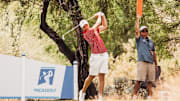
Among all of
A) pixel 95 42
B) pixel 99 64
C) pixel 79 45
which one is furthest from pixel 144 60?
pixel 79 45

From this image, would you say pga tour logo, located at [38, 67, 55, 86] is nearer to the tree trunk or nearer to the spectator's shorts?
the spectator's shorts

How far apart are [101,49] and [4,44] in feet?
28.1

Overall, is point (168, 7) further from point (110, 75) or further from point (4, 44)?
point (4, 44)

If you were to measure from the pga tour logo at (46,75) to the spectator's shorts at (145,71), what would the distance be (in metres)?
1.87

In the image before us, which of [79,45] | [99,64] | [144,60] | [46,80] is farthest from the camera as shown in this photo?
[79,45]

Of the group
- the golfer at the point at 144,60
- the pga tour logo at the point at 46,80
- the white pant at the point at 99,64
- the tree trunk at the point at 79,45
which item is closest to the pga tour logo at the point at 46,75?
the pga tour logo at the point at 46,80

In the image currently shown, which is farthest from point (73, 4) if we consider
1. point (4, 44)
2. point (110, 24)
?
point (4, 44)

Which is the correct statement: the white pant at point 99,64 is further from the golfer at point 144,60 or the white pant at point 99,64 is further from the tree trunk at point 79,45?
the tree trunk at point 79,45

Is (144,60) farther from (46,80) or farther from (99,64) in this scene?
(46,80)

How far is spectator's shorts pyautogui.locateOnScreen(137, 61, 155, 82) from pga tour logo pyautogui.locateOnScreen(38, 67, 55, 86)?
73.6 inches

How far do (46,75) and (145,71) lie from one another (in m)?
2.13

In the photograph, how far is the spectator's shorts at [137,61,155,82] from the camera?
708 centimetres

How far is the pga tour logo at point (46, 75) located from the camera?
745 cm

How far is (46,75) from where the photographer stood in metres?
7.54
